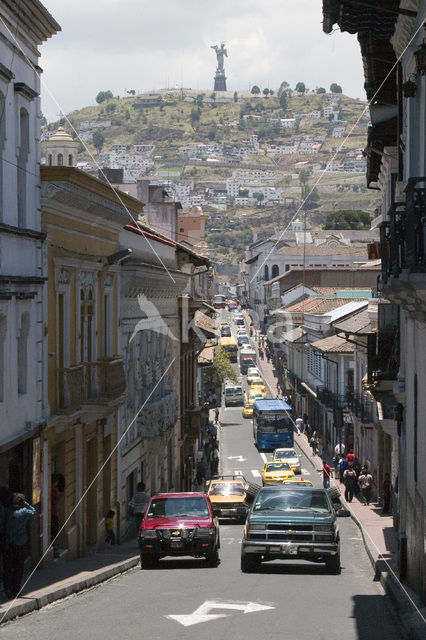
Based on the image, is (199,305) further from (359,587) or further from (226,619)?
(226,619)

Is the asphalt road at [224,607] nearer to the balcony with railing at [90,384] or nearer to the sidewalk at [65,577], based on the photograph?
the sidewalk at [65,577]

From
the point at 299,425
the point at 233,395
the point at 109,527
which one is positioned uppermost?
the point at 109,527

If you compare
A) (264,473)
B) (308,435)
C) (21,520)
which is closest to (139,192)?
(264,473)

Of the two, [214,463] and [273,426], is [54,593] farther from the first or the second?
[273,426]

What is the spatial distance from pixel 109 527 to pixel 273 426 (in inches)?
1480

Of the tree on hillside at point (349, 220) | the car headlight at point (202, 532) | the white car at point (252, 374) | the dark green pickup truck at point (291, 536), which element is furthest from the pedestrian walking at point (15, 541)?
the tree on hillside at point (349, 220)

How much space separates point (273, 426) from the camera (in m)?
64.8

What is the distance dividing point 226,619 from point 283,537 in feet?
20.1

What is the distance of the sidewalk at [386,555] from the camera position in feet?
46.9

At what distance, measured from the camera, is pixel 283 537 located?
2012 cm

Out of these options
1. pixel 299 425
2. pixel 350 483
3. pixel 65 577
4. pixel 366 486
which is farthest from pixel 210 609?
pixel 299 425

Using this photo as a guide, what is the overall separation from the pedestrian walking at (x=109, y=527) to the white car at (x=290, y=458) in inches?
938

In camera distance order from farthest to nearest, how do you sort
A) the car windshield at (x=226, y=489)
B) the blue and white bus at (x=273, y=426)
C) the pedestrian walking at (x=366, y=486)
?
the blue and white bus at (x=273, y=426)
the pedestrian walking at (x=366, y=486)
the car windshield at (x=226, y=489)

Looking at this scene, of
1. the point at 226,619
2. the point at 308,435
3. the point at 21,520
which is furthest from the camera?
the point at 308,435
